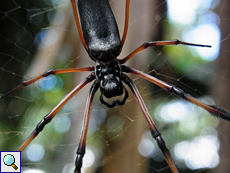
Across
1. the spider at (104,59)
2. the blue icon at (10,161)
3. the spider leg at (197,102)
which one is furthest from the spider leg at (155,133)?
the blue icon at (10,161)

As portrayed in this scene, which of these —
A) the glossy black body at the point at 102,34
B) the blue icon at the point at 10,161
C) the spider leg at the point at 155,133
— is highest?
the glossy black body at the point at 102,34

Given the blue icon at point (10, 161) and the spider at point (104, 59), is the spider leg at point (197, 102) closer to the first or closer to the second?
the spider at point (104, 59)

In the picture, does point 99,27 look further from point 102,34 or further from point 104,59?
point 104,59

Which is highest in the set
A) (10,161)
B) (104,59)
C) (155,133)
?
(104,59)

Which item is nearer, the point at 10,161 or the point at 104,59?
the point at 104,59

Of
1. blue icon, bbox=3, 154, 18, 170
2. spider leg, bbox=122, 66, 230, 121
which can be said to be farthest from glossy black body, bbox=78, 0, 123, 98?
blue icon, bbox=3, 154, 18, 170

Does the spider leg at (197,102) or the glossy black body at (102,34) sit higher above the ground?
the glossy black body at (102,34)

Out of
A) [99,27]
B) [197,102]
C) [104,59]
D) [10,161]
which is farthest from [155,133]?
[10,161]

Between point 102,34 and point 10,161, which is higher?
point 102,34
